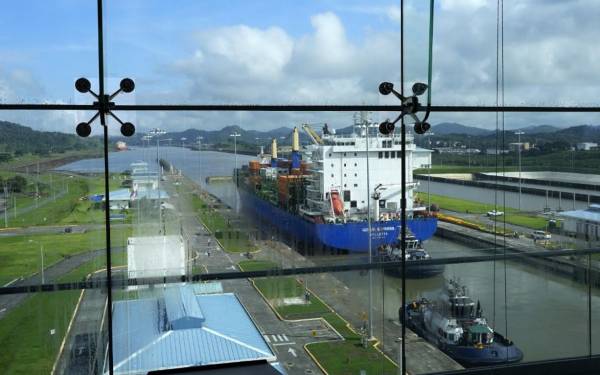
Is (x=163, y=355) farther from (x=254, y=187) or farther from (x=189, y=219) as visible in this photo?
(x=254, y=187)

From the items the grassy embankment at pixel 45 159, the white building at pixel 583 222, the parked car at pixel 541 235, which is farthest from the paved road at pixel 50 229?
the white building at pixel 583 222

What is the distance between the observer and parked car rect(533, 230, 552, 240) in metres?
2.38

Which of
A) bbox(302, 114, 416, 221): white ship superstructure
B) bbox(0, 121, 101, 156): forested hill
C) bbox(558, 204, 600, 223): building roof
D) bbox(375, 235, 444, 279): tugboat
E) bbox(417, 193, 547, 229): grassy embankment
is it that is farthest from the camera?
bbox(558, 204, 600, 223): building roof

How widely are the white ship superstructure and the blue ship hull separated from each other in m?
0.06

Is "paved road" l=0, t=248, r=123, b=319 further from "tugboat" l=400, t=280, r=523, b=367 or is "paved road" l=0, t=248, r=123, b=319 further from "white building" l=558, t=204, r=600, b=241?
"white building" l=558, t=204, r=600, b=241

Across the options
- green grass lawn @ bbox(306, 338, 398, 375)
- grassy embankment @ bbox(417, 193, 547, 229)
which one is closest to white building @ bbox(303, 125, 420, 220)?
grassy embankment @ bbox(417, 193, 547, 229)

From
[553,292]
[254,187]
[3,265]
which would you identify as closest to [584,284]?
[553,292]

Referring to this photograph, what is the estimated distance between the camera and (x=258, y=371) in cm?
121

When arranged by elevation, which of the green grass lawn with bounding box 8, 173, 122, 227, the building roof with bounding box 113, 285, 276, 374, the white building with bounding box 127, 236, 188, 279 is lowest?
the building roof with bounding box 113, 285, 276, 374

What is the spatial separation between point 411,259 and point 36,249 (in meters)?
1.33

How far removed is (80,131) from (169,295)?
24.0 inches

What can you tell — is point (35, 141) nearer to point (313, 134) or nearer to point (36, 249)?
point (36, 249)

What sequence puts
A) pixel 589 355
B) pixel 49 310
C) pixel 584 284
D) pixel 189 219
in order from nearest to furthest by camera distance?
pixel 49 310, pixel 189 219, pixel 589 355, pixel 584 284

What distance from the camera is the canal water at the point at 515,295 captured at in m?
1.91
